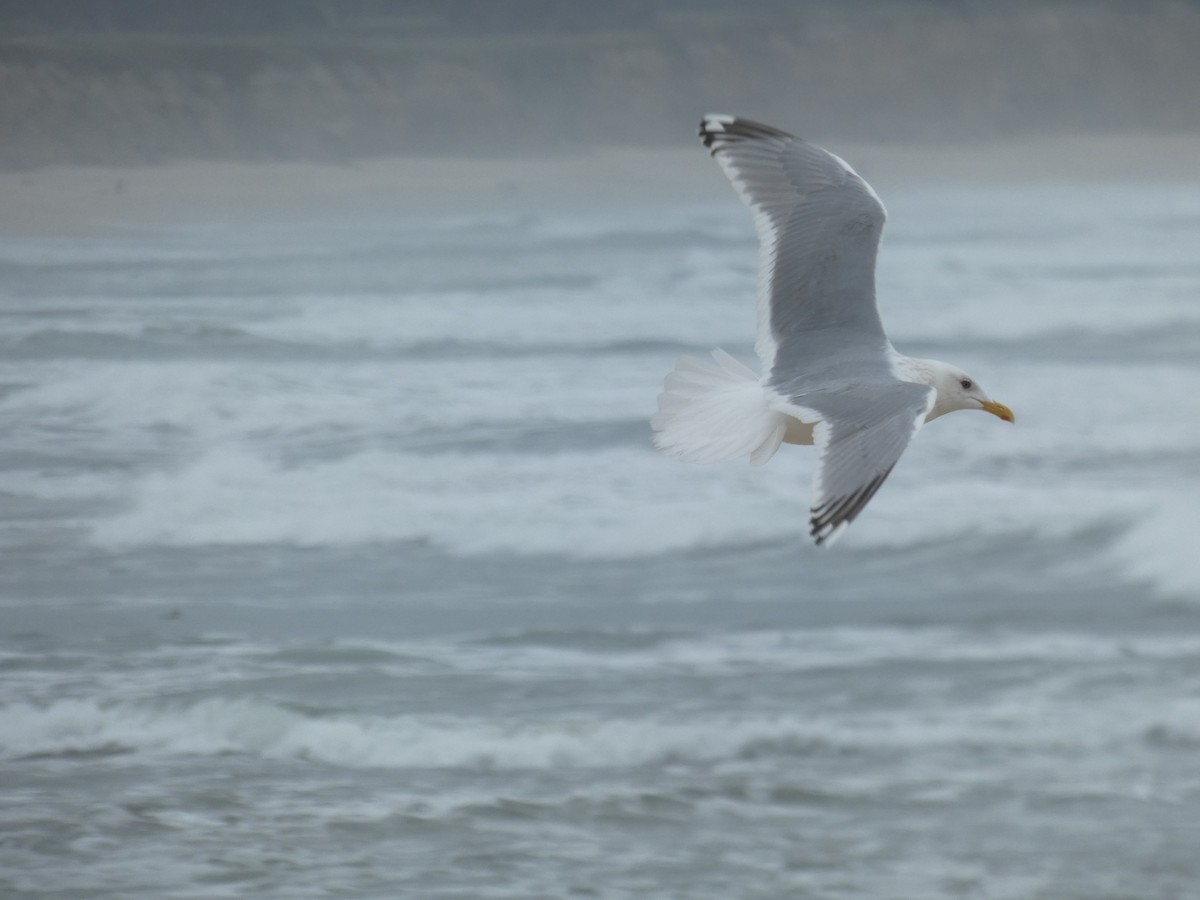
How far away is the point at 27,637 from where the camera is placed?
23.8 feet

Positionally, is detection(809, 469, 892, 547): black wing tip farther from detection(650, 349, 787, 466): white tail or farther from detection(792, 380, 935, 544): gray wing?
detection(650, 349, 787, 466): white tail

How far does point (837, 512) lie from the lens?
8.84 ft

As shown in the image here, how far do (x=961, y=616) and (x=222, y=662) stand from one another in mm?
2958

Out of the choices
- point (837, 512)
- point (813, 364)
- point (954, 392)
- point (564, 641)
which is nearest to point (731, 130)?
point (813, 364)

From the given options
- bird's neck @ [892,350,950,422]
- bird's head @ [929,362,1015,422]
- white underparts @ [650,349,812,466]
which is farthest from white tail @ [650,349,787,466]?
bird's head @ [929,362,1015,422]

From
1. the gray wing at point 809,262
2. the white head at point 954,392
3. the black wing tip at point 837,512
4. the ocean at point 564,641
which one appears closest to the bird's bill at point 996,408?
the white head at point 954,392

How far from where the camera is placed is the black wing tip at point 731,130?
3682 mm

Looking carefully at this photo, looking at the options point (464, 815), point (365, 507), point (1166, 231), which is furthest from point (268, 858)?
point (1166, 231)

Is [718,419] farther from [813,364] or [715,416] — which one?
[813,364]

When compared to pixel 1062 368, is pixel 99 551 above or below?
below

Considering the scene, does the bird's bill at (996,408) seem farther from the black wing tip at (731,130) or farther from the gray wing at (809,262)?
the black wing tip at (731,130)

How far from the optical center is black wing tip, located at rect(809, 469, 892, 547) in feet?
8.57

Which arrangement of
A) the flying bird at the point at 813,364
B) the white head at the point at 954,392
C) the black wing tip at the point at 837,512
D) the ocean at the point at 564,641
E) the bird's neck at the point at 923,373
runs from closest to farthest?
1. the black wing tip at the point at 837,512
2. the flying bird at the point at 813,364
3. the bird's neck at the point at 923,373
4. the white head at the point at 954,392
5. the ocean at the point at 564,641

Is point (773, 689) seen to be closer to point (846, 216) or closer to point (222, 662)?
point (222, 662)
